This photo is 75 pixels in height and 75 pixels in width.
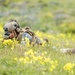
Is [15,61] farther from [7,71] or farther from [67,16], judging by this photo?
[67,16]

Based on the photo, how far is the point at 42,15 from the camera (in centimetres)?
5284

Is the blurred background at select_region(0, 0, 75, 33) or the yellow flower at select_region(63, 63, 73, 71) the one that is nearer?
the yellow flower at select_region(63, 63, 73, 71)

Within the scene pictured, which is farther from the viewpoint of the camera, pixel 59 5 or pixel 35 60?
pixel 59 5

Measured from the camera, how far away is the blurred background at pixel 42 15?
41.9m

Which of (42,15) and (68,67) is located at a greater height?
(42,15)

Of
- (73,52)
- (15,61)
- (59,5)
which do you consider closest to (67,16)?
(59,5)

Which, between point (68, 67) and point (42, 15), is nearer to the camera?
point (68, 67)

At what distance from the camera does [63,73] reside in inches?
433

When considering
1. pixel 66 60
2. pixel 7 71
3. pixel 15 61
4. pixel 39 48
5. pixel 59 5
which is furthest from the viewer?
pixel 59 5

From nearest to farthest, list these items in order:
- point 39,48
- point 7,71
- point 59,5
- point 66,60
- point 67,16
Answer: point 7,71
point 66,60
point 39,48
point 67,16
point 59,5

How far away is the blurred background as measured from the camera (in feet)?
138

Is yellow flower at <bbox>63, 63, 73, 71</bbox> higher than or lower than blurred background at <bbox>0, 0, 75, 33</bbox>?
lower

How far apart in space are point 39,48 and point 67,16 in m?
39.0

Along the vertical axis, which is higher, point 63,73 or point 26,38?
point 26,38
